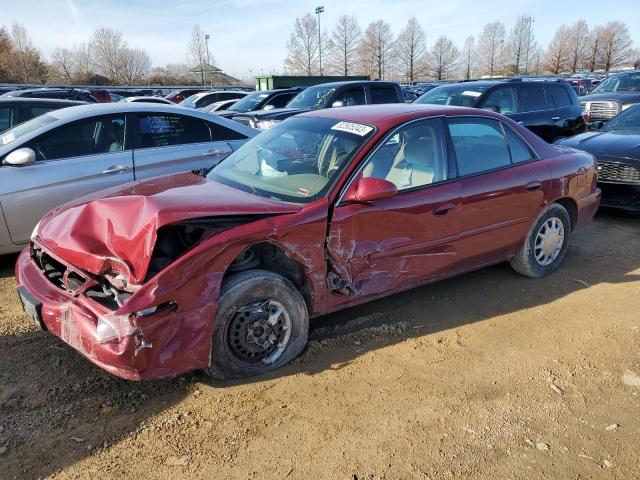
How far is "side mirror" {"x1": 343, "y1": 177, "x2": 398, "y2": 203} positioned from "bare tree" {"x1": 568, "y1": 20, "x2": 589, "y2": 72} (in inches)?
3024

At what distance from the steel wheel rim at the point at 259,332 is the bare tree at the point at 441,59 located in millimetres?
65018

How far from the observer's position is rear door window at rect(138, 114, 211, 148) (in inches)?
222

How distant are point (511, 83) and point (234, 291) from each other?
8.44 metres

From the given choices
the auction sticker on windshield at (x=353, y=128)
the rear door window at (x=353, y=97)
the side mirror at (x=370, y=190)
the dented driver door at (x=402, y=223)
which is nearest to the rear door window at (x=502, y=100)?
the rear door window at (x=353, y=97)

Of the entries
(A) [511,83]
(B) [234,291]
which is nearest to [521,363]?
(B) [234,291]

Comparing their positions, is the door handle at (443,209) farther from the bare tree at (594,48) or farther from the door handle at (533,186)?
the bare tree at (594,48)

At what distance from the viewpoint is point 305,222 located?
10.8 ft

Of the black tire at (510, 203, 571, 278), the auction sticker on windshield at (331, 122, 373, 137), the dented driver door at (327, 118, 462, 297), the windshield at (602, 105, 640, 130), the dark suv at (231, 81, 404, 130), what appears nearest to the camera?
the dented driver door at (327, 118, 462, 297)

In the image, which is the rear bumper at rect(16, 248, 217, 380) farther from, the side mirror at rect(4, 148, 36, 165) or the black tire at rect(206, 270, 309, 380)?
the side mirror at rect(4, 148, 36, 165)

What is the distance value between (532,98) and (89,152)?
799cm

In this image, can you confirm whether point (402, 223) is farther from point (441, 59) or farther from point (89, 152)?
point (441, 59)

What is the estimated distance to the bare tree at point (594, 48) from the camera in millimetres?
68438

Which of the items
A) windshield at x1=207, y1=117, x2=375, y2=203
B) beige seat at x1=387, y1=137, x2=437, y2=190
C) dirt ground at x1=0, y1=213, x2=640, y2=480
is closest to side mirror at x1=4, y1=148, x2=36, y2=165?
dirt ground at x1=0, y1=213, x2=640, y2=480

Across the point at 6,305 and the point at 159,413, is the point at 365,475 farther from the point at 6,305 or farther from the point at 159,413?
the point at 6,305
